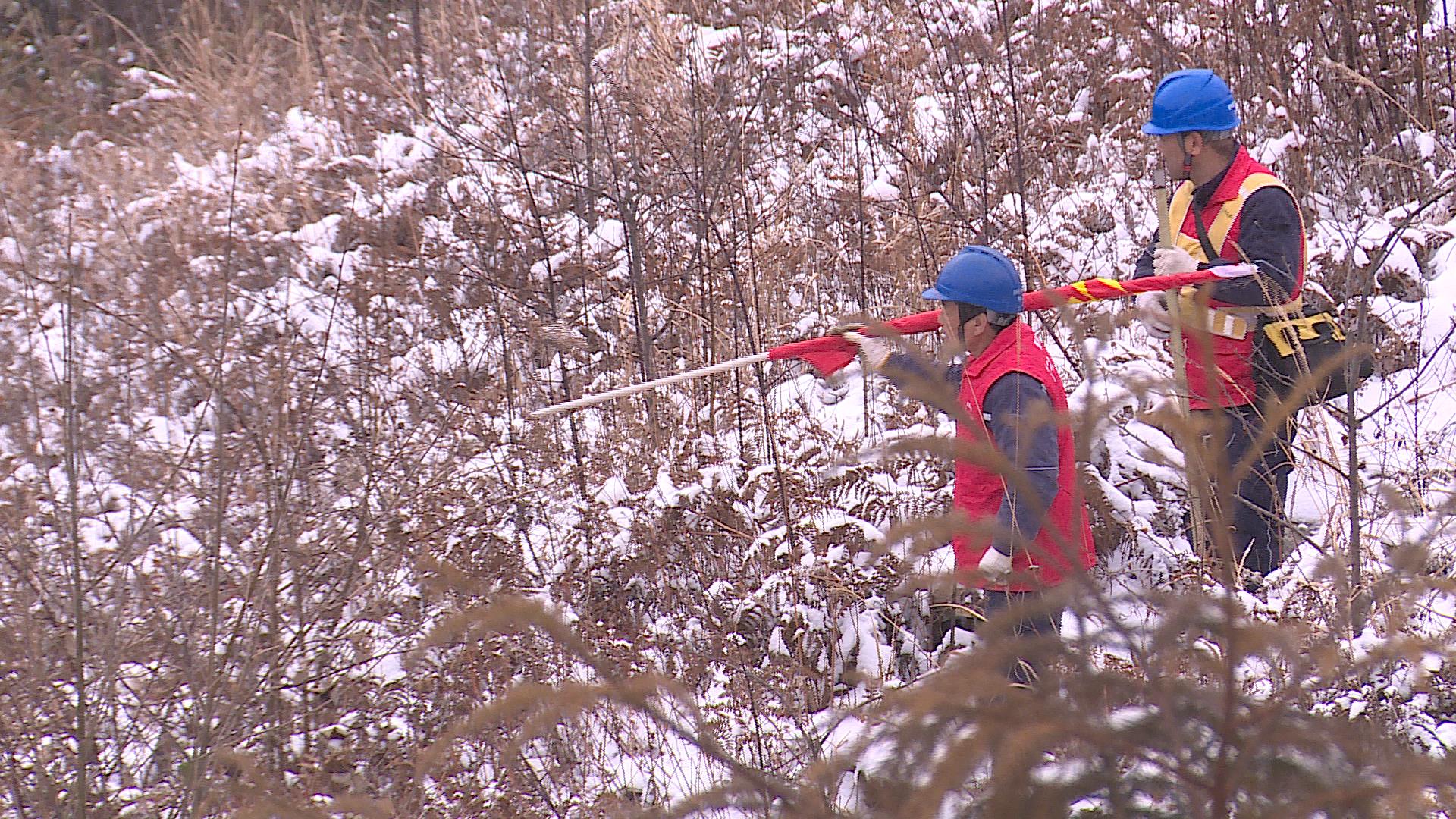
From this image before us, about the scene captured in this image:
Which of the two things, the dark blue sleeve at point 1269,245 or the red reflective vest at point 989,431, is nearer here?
the red reflective vest at point 989,431

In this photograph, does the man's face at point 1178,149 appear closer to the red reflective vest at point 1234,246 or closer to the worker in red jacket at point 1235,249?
the worker in red jacket at point 1235,249

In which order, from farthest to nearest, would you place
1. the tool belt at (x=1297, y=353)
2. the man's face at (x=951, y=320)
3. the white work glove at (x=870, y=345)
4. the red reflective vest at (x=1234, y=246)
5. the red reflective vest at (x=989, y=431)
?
the red reflective vest at (x=1234, y=246) < the tool belt at (x=1297, y=353) < the white work glove at (x=870, y=345) < the man's face at (x=951, y=320) < the red reflective vest at (x=989, y=431)

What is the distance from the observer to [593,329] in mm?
6133

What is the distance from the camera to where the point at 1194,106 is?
3.90 m

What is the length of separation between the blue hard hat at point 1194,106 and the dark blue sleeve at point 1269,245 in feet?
0.88

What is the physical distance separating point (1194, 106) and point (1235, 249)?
1.54 feet

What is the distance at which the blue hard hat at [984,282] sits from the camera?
3.17m

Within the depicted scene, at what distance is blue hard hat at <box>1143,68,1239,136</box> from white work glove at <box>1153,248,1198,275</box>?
377 millimetres

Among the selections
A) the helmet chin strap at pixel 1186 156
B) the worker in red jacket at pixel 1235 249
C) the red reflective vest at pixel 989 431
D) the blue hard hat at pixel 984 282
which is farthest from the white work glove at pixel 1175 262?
the blue hard hat at pixel 984 282

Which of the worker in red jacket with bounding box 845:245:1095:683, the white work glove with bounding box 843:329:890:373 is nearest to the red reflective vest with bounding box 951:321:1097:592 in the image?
the worker in red jacket with bounding box 845:245:1095:683

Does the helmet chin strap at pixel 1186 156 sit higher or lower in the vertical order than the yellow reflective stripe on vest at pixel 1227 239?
higher

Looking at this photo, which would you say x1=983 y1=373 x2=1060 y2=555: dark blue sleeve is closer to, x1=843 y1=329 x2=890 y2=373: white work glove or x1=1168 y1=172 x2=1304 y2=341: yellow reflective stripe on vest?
x1=843 y1=329 x2=890 y2=373: white work glove

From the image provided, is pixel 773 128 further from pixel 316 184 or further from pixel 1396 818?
pixel 1396 818

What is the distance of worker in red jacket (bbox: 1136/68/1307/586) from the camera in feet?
12.4
